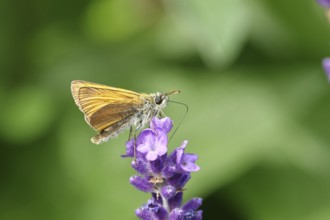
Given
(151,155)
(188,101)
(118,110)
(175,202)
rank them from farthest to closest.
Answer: (188,101), (118,110), (175,202), (151,155)

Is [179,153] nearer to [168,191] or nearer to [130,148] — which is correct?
[168,191]

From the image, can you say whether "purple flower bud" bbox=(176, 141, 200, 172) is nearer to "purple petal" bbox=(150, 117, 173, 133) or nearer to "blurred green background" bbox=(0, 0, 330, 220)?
"purple petal" bbox=(150, 117, 173, 133)

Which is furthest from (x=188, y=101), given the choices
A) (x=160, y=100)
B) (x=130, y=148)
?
(x=130, y=148)

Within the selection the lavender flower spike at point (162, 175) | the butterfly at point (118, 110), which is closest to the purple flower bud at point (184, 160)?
the lavender flower spike at point (162, 175)

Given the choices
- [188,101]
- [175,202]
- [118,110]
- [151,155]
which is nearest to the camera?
[151,155]

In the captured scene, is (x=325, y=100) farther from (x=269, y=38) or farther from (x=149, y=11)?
(x=149, y=11)

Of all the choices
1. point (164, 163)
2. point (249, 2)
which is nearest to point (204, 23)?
point (249, 2)
